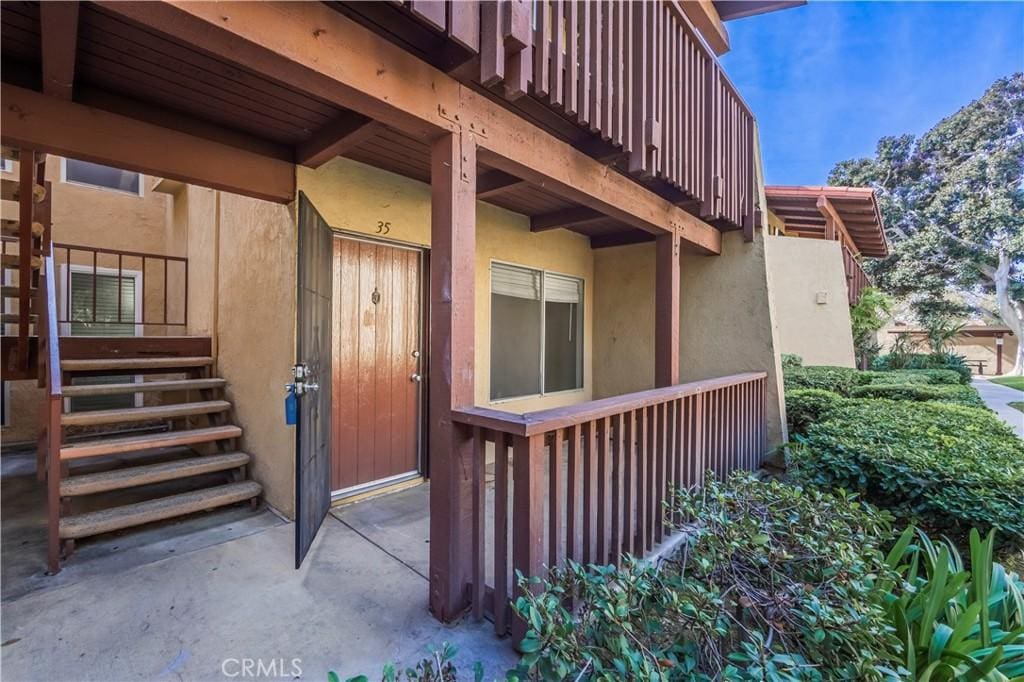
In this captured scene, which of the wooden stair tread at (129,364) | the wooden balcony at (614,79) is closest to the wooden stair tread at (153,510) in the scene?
the wooden stair tread at (129,364)

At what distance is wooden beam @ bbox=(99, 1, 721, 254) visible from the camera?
4.61 feet

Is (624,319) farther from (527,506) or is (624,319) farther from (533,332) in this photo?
(527,506)

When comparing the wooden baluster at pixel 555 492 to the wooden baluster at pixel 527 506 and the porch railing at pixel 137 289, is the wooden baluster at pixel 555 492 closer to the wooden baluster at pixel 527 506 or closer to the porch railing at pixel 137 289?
the wooden baluster at pixel 527 506

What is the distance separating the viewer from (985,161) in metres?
16.5

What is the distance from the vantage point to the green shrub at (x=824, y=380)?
5.86 meters

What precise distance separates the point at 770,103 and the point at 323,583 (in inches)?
815

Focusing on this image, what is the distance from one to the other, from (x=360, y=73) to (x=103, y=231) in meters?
6.04

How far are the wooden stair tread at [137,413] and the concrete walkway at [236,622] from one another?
1174 mm

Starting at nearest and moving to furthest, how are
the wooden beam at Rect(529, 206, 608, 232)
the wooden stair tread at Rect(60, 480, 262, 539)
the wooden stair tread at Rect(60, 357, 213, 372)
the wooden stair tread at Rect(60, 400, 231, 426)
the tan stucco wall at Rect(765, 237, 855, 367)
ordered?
the wooden stair tread at Rect(60, 480, 262, 539) < the wooden stair tread at Rect(60, 400, 231, 426) < the wooden stair tread at Rect(60, 357, 213, 372) < the wooden beam at Rect(529, 206, 608, 232) < the tan stucco wall at Rect(765, 237, 855, 367)

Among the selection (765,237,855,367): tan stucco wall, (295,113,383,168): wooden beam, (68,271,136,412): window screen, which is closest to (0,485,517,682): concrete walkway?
(295,113,383,168): wooden beam

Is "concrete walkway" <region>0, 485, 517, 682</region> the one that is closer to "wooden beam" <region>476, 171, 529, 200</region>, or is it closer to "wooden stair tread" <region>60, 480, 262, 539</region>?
"wooden stair tread" <region>60, 480, 262, 539</region>

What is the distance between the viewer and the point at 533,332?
4.90m

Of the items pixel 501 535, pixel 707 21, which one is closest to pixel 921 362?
pixel 707 21

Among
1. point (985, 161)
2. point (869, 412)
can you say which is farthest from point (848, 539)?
point (985, 161)
